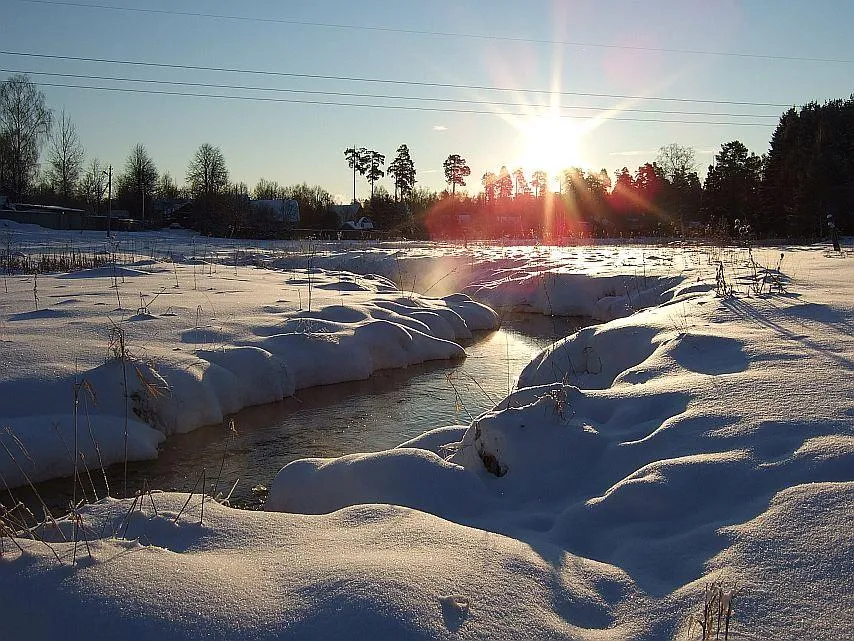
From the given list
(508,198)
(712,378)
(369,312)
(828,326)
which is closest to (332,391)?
(369,312)

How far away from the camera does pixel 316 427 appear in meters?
5.89

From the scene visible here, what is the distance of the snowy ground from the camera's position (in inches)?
76.8

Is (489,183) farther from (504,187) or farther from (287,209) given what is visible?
(287,209)

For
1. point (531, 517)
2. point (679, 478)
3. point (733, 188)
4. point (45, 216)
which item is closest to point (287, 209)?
point (45, 216)

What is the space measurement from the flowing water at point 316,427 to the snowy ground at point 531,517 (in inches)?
16.3

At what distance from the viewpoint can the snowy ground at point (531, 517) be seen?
195cm

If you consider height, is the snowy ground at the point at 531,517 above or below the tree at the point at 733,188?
below

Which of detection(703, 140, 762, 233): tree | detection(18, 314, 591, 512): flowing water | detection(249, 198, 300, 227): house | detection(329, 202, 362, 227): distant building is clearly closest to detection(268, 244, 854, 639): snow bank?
detection(18, 314, 591, 512): flowing water

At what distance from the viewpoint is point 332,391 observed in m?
7.16

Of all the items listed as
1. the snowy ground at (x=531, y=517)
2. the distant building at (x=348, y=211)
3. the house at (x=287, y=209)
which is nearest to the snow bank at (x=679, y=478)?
the snowy ground at (x=531, y=517)

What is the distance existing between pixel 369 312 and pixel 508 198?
2635 inches

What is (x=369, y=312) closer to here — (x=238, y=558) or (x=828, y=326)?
(x=828, y=326)

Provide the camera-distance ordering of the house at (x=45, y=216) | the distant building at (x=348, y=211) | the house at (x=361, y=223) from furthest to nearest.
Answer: the distant building at (x=348, y=211) < the house at (x=361, y=223) < the house at (x=45, y=216)

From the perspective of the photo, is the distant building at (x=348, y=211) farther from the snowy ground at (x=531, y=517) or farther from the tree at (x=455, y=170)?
the snowy ground at (x=531, y=517)
